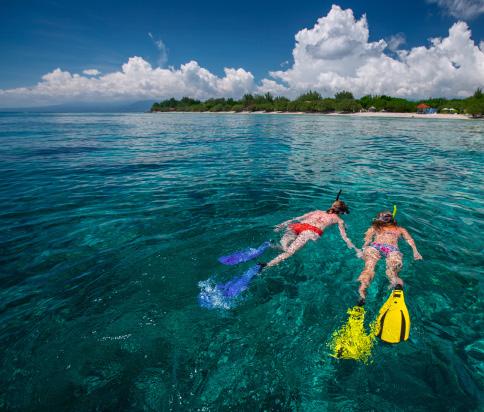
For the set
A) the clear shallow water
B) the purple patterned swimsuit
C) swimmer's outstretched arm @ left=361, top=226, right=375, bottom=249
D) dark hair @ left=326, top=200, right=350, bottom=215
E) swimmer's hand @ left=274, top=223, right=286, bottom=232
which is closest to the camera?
the clear shallow water

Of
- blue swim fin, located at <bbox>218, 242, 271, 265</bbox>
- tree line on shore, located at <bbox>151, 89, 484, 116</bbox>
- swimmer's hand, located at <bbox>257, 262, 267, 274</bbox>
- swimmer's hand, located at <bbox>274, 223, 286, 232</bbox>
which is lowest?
tree line on shore, located at <bbox>151, 89, 484, 116</bbox>

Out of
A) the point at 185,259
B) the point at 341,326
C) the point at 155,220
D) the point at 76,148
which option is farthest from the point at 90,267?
the point at 76,148

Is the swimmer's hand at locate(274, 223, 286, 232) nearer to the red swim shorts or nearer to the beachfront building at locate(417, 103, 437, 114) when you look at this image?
the red swim shorts

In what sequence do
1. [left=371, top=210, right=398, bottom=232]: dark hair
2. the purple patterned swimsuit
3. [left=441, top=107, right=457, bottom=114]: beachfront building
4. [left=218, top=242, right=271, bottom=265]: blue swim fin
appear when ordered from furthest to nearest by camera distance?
[left=441, top=107, right=457, bottom=114]: beachfront building < [left=371, top=210, right=398, bottom=232]: dark hair < the purple patterned swimsuit < [left=218, top=242, right=271, bottom=265]: blue swim fin

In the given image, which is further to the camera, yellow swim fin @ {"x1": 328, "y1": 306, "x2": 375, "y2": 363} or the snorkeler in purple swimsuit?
the snorkeler in purple swimsuit

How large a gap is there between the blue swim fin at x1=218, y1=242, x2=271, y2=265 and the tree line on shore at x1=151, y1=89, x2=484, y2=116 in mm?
90798

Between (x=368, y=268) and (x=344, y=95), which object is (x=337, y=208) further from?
(x=344, y=95)

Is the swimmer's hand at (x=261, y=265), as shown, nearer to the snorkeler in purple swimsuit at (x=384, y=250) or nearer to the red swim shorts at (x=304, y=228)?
the red swim shorts at (x=304, y=228)

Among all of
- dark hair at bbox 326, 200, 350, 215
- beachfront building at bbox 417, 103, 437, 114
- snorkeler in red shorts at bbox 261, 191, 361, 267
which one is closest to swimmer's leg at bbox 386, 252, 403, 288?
snorkeler in red shorts at bbox 261, 191, 361, 267

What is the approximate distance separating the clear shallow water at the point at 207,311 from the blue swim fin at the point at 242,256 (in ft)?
0.82

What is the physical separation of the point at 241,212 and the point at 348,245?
3729 millimetres

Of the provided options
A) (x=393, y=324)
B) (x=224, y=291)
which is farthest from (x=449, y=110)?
(x=224, y=291)

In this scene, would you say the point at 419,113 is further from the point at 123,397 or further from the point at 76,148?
the point at 123,397

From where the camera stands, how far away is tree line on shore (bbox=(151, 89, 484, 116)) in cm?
8588
